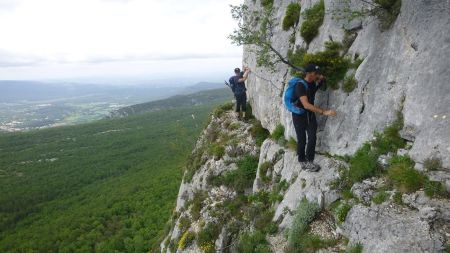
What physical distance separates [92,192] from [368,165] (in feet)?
368

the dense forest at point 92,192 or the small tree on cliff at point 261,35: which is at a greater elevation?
the small tree on cliff at point 261,35

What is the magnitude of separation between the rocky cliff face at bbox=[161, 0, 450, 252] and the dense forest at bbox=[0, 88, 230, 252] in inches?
Answer: 1375

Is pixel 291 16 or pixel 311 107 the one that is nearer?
pixel 311 107

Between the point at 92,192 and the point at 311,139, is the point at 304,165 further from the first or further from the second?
the point at 92,192

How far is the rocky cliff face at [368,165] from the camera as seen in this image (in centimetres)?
830

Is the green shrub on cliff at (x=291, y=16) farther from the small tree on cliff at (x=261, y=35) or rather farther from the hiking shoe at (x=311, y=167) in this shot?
the hiking shoe at (x=311, y=167)

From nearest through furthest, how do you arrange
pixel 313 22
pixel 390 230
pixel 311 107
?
pixel 390 230 → pixel 311 107 → pixel 313 22

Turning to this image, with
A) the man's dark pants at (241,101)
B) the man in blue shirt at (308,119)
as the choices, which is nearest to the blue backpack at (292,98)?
the man in blue shirt at (308,119)

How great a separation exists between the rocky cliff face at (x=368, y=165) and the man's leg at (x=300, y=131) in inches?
23.6

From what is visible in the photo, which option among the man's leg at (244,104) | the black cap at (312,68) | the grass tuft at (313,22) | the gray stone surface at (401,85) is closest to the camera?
the gray stone surface at (401,85)

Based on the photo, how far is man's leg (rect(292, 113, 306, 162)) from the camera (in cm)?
1184

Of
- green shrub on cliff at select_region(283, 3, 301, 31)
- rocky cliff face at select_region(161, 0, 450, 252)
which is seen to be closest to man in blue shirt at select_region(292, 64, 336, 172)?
rocky cliff face at select_region(161, 0, 450, 252)

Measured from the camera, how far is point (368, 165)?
9859 millimetres

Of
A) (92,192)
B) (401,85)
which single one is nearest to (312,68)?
(401,85)
